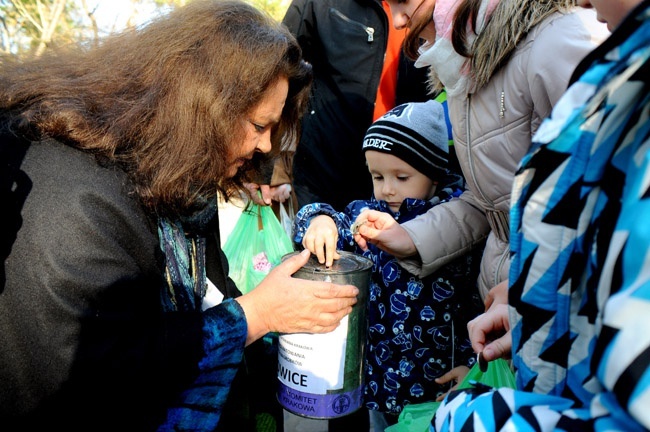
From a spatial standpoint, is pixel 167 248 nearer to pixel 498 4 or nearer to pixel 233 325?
pixel 233 325

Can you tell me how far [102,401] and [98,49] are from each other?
111cm

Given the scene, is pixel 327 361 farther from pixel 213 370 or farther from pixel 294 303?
pixel 213 370

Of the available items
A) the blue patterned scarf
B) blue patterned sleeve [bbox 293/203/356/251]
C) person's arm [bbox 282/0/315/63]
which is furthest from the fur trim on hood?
person's arm [bbox 282/0/315/63]

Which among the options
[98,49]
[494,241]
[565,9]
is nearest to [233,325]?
[494,241]

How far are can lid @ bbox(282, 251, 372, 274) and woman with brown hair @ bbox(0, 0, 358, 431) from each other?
0.05 meters

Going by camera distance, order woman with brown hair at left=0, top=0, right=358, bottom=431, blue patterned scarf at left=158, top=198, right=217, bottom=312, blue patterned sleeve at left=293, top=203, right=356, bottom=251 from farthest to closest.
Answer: blue patterned sleeve at left=293, top=203, right=356, bottom=251, blue patterned scarf at left=158, top=198, right=217, bottom=312, woman with brown hair at left=0, top=0, right=358, bottom=431

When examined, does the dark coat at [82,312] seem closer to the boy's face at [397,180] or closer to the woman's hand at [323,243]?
the woman's hand at [323,243]

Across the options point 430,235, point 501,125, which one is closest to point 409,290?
point 430,235

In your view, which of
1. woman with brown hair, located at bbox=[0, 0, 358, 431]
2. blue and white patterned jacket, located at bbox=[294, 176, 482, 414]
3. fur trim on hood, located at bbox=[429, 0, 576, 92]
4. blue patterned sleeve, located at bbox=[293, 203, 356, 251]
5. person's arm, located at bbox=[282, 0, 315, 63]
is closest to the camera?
woman with brown hair, located at bbox=[0, 0, 358, 431]

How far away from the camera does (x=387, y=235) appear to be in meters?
2.00

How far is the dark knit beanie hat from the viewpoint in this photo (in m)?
2.27

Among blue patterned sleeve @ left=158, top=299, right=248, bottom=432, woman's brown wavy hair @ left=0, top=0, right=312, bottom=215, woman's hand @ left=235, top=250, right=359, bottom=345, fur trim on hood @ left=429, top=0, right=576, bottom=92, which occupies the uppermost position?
fur trim on hood @ left=429, top=0, right=576, bottom=92

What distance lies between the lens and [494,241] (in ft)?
5.94

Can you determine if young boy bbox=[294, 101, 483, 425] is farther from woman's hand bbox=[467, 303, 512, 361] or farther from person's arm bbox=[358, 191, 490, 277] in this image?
woman's hand bbox=[467, 303, 512, 361]
